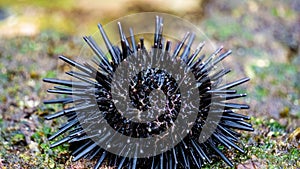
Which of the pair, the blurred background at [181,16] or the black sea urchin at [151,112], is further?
the blurred background at [181,16]

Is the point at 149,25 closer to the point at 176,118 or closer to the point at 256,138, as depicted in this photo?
the point at 256,138

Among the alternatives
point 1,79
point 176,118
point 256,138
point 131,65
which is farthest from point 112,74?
point 1,79

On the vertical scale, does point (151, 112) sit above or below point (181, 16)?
below

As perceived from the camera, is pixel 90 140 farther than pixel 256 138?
No

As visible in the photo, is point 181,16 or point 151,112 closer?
point 151,112
